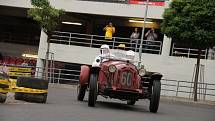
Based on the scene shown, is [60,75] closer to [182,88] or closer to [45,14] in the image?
[45,14]

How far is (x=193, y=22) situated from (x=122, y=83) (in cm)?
1086

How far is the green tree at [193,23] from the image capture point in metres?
25.9

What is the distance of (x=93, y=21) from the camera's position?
4103 centimetres

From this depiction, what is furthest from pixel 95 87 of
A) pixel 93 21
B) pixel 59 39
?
pixel 93 21

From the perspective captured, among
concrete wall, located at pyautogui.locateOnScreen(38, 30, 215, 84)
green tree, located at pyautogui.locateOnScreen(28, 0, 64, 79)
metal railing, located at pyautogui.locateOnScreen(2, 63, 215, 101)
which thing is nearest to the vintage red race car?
metal railing, located at pyautogui.locateOnScreen(2, 63, 215, 101)

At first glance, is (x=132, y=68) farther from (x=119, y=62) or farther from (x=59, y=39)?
(x=59, y=39)

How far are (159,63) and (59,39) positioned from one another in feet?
27.7

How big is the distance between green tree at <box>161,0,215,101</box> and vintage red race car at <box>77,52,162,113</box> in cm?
981

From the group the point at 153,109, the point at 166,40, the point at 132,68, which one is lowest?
the point at 153,109

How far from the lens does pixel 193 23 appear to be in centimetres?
2631

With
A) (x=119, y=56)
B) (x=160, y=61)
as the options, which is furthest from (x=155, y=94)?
(x=160, y=61)

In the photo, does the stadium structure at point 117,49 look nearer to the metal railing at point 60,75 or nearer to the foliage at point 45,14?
the metal railing at point 60,75

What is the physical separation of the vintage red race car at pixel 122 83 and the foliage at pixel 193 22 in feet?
32.2

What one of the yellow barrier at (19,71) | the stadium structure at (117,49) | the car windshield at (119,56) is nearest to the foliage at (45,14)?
the stadium structure at (117,49)
